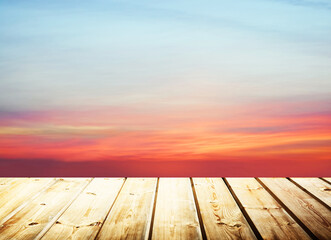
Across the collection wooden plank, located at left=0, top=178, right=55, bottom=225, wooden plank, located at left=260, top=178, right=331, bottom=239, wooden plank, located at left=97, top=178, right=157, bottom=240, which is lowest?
wooden plank, located at left=260, top=178, right=331, bottom=239

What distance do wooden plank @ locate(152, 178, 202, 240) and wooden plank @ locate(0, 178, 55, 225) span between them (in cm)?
72

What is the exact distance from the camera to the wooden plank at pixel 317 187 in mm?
2009

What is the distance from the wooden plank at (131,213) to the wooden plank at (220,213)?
0.27 meters

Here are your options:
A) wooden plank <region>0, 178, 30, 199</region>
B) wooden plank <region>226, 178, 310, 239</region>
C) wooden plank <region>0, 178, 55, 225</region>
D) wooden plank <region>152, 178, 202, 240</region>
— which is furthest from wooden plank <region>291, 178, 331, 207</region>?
wooden plank <region>0, 178, 30, 199</region>

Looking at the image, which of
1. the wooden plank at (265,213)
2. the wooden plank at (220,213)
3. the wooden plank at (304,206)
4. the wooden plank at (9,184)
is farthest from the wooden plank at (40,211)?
the wooden plank at (304,206)

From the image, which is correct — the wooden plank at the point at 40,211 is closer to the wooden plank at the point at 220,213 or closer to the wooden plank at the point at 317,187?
the wooden plank at the point at 220,213

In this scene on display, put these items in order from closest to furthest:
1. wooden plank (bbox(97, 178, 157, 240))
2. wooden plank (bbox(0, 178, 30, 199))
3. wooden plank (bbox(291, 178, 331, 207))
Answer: wooden plank (bbox(97, 178, 157, 240)) < wooden plank (bbox(291, 178, 331, 207)) < wooden plank (bbox(0, 178, 30, 199))

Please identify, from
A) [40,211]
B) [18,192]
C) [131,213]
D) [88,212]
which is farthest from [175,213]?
[18,192]

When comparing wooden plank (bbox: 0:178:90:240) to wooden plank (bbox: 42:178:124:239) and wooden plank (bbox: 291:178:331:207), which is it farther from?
wooden plank (bbox: 291:178:331:207)

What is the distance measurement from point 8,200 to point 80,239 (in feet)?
2.54

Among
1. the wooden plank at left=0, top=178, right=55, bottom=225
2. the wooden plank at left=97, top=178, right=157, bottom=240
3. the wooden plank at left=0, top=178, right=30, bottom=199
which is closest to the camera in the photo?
the wooden plank at left=97, top=178, right=157, bottom=240

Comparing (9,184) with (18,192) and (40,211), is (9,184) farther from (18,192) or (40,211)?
(40,211)

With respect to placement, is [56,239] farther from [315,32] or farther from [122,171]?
[315,32]

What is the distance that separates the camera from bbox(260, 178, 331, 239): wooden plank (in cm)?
153
